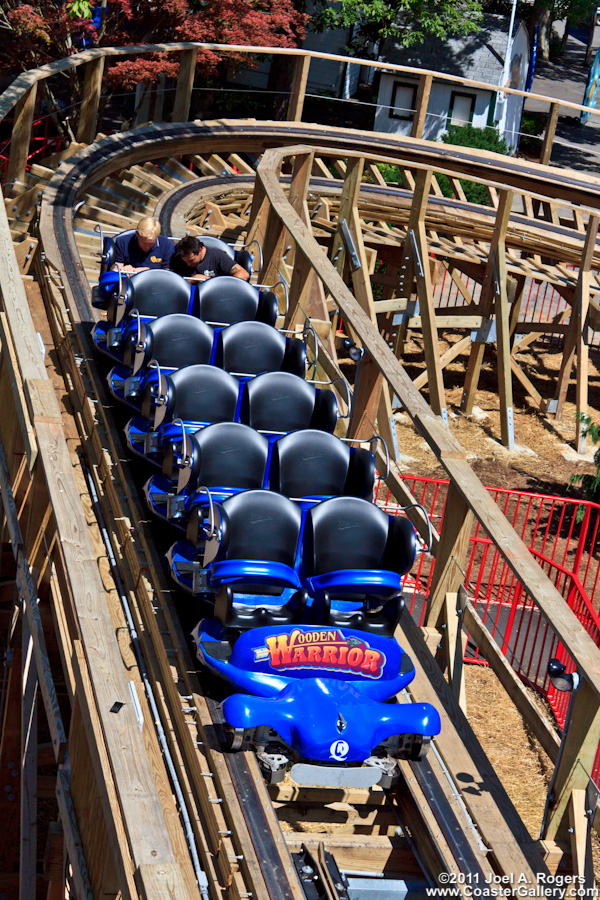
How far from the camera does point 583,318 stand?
43.9 feet

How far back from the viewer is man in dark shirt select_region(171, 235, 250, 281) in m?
7.46

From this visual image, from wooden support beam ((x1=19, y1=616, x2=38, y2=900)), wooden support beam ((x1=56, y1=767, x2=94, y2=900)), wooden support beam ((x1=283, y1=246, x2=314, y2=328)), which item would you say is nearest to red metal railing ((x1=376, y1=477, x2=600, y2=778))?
wooden support beam ((x1=283, y1=246, x2=314, y2=328))

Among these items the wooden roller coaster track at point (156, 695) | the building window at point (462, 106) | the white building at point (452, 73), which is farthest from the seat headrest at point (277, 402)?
the building window at point (462, 106)

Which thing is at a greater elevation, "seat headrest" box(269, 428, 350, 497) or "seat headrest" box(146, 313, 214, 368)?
"seat headrest" box(146, 313, 214, 368)

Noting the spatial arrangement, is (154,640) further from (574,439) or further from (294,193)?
(574,439)

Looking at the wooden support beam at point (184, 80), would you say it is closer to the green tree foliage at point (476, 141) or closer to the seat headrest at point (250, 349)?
the seat headrest at point (250, 349)

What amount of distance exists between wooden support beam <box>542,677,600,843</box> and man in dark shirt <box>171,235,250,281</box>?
175 inches

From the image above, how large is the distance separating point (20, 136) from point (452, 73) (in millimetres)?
16673

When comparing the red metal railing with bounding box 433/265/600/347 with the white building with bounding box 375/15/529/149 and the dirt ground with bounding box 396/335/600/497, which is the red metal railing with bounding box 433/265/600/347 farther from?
the white building with bounding box 375/15/529/149

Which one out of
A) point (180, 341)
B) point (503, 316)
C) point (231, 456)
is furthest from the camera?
point (503, 316)

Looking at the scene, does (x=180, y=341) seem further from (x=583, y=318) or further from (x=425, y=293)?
(x=583, y=318)

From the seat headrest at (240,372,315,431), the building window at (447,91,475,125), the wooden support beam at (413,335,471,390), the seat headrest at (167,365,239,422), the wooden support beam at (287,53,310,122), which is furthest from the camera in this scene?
the building window at (447,91,475,125)

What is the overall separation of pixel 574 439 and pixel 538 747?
6.59m
